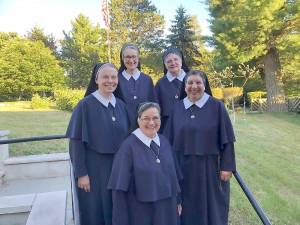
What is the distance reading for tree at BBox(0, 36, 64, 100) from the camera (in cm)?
2795

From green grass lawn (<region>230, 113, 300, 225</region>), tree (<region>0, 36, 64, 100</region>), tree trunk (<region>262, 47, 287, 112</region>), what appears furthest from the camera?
tree (<region>0, 36, 64, 100</region>)

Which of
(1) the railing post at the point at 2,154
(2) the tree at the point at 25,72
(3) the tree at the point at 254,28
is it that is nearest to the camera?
(1) the railing post at the point at 2,154

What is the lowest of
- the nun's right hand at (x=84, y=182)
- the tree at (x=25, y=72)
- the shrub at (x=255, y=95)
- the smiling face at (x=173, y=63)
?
the nun's right hand at (x=84, y=182)

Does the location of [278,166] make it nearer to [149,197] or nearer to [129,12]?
[149,197]

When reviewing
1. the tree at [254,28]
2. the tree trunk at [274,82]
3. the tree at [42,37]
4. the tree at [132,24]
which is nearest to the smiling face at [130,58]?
the tree at [254,28]

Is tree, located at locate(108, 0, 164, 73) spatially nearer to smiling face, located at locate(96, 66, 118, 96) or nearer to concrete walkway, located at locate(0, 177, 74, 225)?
concrete walkway, located at locate(0, 177, 74, 225)

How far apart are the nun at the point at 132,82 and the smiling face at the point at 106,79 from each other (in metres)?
0.47

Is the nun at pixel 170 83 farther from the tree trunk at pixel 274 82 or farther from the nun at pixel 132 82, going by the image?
the tree trunk at pixel 274 82

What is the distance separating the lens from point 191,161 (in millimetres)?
3473

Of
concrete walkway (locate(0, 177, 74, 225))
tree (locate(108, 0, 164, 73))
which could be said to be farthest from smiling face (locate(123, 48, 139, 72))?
tree (locate(108, 0, 164, 73))

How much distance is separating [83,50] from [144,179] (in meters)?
33.1

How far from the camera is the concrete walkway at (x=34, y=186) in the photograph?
5.26 m

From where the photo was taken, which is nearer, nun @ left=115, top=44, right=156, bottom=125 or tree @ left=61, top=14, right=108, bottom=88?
nun @ left=115, top=44, right=156, bottom=125

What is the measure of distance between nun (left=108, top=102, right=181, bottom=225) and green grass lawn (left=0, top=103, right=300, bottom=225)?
3.12 metres
